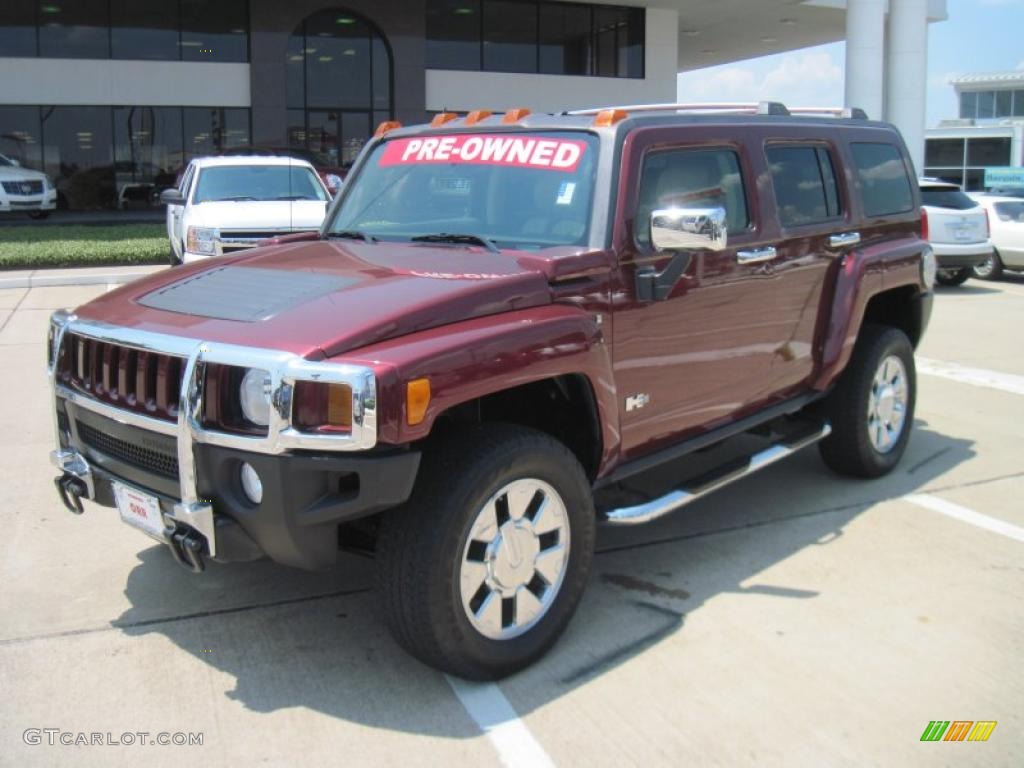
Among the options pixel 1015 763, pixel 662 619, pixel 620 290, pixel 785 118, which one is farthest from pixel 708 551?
pixel 785 118

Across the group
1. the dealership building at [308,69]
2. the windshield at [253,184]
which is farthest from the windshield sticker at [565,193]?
the dealership building at [308,69]

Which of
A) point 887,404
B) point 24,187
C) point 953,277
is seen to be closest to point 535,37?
point 24,187

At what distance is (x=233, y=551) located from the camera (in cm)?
326

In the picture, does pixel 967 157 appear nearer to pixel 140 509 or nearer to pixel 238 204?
pixel 238 204

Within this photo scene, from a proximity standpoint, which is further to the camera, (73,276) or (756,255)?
(73,276)

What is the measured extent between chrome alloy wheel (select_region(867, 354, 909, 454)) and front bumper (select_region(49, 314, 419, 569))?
344cm

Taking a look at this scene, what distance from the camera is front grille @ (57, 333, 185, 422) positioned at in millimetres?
3355

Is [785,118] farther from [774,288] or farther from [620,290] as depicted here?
[620,290]

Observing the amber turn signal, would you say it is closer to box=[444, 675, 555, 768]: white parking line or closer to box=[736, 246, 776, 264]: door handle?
box=[444, 675, 555, 768]: white parking line

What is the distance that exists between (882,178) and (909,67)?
20538 mm

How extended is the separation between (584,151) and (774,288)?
1285mm

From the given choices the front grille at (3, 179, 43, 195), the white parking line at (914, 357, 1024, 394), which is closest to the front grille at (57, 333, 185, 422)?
the white parking line at (914, 357, 1024, 394)

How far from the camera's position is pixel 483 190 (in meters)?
4.37

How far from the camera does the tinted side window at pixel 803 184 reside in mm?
4980
